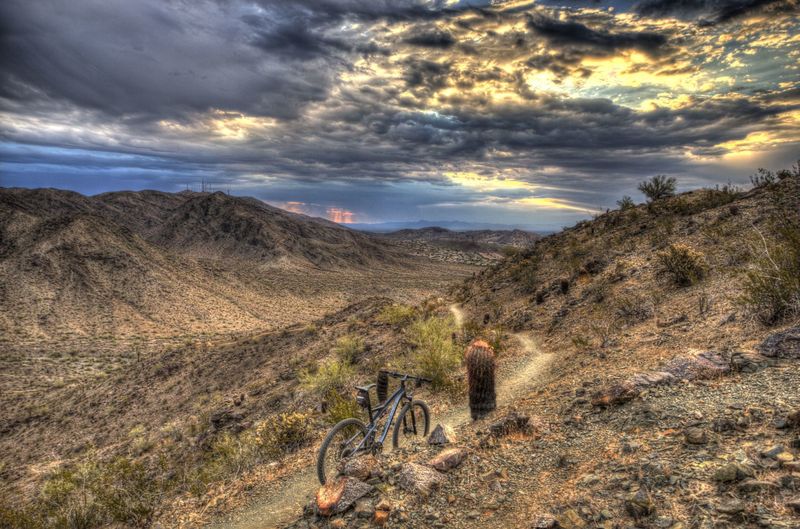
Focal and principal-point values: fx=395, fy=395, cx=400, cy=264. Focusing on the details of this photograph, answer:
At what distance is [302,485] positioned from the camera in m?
6.61

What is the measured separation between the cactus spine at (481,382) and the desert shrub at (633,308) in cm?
511

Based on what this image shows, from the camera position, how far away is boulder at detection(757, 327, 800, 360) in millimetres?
5254

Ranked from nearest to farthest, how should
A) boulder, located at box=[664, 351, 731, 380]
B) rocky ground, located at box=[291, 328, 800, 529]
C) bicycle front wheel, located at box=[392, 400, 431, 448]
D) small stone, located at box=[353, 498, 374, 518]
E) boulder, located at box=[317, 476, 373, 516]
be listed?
rocky ground, located at box=[291, 328, 800, 529] → small stone, located at box=[353, 498, 374, 518] → boulder, located at box=[317, 476, 373, 516] → boulder, located at box=[664, 351, 731, 380] → bicycle front wheel, located at box=[392, 400, 431, 448]

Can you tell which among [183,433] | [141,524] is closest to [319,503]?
[141,524]

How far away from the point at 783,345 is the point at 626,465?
130 inches

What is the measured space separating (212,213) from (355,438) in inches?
4199

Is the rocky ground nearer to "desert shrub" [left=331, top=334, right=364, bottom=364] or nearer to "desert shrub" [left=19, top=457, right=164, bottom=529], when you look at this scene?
"desert shrub" [left=19, top=457, right=164, bottom=529]

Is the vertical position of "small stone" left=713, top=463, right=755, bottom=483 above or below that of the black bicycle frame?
above

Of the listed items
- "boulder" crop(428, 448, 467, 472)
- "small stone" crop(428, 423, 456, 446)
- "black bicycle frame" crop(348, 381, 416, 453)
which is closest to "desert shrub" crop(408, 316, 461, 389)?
"black bicycle frame" crop(348, 381, 416, 453)

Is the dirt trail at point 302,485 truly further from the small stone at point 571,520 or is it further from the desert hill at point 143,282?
the desert hill at point 143,282

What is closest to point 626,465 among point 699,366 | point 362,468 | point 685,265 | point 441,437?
point 441,437

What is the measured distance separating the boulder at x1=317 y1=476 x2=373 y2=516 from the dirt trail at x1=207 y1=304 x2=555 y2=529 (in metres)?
1.22

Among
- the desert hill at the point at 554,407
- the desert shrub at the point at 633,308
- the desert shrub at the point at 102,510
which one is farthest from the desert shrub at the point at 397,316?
the desert shrub at the point at 102,510

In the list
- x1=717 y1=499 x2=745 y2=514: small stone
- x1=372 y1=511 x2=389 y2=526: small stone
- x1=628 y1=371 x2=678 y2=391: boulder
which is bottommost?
x1=372 y1=511 x2=389 y2=526: small stone
